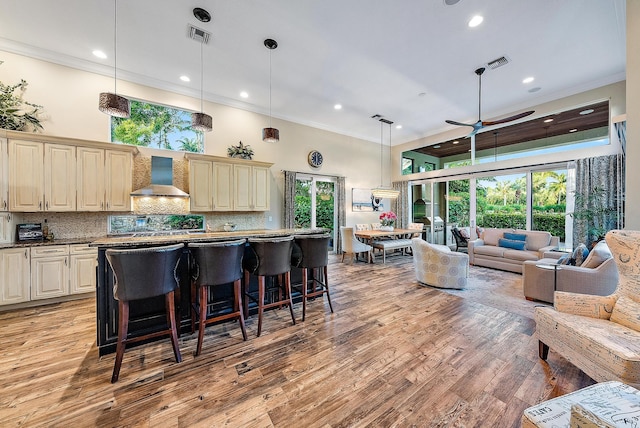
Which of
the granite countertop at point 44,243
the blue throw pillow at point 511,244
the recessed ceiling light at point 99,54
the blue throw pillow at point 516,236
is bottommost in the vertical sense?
the blue throw pillow at point 511,244

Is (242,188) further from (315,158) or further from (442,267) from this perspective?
(442,267)

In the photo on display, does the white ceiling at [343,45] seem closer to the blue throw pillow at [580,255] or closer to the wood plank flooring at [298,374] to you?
→ the blue throw pillow at [580,255]

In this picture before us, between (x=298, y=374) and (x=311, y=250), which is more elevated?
(x=311, y=250)

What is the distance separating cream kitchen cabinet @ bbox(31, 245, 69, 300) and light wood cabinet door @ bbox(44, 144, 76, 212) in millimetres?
639

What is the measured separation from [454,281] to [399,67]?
12.6 ft

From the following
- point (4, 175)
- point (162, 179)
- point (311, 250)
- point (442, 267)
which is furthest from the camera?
point (162, 179)

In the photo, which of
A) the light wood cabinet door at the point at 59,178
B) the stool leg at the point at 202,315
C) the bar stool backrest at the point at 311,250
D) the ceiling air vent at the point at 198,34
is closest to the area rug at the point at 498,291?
the bar stool backrest at the point at 311,250

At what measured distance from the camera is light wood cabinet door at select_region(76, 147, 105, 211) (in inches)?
146

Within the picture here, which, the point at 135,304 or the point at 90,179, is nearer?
the point at 135,304

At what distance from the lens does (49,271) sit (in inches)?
134

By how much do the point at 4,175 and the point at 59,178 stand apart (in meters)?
0.52

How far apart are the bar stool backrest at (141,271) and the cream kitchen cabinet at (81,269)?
2416mm

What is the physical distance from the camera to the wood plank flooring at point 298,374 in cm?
160

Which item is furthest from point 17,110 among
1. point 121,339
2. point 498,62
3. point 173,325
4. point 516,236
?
point 516,236
